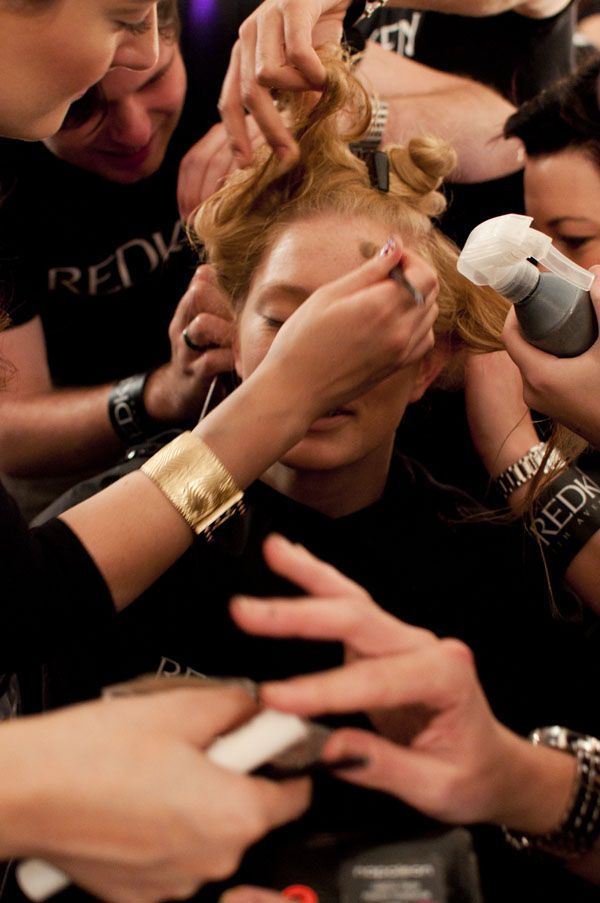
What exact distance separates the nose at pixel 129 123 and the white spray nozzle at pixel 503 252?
3.12 feet

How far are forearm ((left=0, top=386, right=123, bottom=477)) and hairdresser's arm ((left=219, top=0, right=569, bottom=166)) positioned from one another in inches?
23.5

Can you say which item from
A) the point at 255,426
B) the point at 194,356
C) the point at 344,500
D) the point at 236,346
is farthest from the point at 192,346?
the point at 255,426

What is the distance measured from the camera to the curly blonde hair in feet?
4.30

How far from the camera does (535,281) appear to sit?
0.88 metres

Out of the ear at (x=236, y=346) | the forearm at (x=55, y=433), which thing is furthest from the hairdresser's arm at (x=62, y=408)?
the ear at (x=236, y=346)

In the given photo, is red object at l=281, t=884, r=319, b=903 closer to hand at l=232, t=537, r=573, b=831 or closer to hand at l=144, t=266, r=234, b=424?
hand at l=232, t=537, r=573, b=831

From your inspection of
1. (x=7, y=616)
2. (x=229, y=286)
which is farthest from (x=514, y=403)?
(x=7, y=616)

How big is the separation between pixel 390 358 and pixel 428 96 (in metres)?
1.01

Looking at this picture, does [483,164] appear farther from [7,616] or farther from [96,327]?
[7,616]

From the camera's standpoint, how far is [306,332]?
0.97 m

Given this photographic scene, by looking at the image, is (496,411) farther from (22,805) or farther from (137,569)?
(22,805)

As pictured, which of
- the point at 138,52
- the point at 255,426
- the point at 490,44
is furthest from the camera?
the point at 490,44

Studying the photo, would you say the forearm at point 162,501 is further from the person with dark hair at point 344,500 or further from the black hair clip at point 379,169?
the black hair clip at point 379,169

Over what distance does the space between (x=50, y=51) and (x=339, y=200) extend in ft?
1.71
